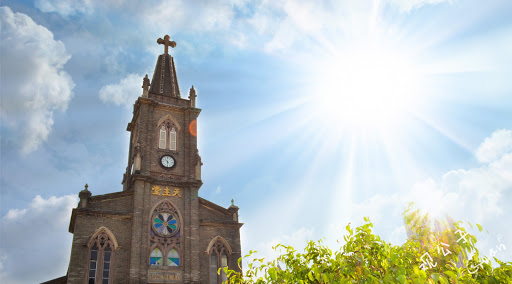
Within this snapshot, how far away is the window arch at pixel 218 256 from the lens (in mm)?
27859

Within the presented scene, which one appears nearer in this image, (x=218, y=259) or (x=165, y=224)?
(x=165, y=224)

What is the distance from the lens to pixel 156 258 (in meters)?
26.8

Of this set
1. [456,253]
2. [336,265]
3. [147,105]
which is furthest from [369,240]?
[147,105]

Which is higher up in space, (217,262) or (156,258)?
(156,258)

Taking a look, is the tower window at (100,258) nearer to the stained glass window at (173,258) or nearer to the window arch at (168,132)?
the stained glass window at (173,258)

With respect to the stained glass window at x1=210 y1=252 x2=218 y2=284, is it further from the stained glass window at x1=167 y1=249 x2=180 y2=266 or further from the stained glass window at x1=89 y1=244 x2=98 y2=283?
the stained glass window at x1=89 y1=244 x2=98 y2=283

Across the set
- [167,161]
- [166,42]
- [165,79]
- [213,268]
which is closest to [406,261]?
[213,268]

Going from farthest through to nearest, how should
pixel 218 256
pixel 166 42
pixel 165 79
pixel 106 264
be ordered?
pixel 166 42
pixel 165 79
pixel 218 256
pixel 106 264

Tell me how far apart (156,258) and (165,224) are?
8.04 feet

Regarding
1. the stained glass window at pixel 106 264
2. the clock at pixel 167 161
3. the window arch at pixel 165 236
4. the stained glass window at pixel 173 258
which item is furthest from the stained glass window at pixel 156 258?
the clock at pixel 167 161

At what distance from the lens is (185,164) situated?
3138cm

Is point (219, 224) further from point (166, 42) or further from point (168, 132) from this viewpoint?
point (166, 42)

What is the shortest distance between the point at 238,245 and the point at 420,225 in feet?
66.3

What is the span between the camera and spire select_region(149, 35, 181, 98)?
35.1 metres
